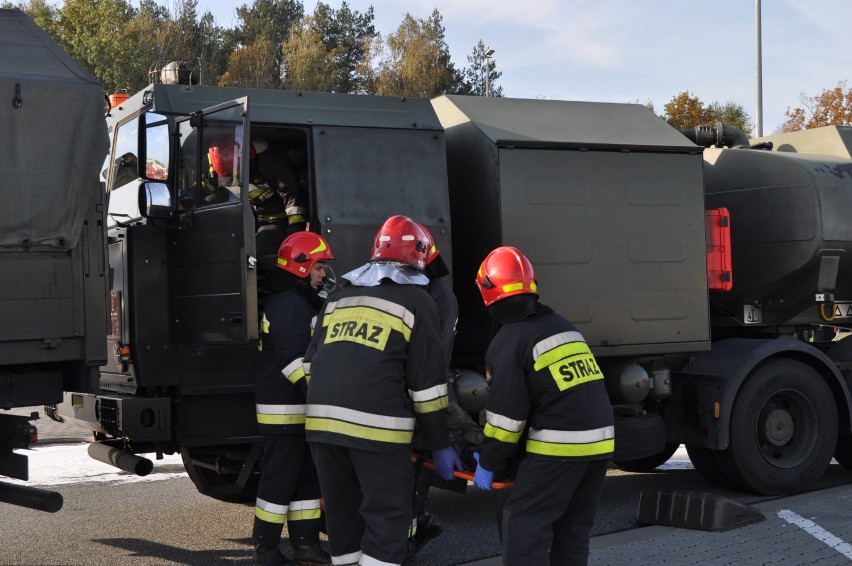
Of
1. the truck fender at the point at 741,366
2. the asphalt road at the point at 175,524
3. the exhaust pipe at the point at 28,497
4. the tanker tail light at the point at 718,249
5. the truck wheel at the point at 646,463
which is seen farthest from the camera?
the truck wheel at the point at 646,463

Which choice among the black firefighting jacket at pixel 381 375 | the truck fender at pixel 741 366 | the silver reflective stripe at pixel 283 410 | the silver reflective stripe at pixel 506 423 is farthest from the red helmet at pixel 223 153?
the truck fender at pixel 741 366

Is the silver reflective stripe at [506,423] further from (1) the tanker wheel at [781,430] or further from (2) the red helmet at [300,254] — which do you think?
(1) the tanker wheel at [781,430]

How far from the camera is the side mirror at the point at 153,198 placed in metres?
6.06

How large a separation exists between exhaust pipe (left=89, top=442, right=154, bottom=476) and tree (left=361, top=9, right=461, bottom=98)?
3918 cm

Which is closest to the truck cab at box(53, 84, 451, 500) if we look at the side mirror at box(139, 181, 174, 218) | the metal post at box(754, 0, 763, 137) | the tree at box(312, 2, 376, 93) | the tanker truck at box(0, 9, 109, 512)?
the side mirror at box(139, 181, 174, 218)

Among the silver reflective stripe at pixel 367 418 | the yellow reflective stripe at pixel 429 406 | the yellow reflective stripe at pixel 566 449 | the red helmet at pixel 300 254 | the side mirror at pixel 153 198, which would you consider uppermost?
the side mirror at pixel 153 198

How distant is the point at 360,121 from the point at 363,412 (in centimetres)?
290

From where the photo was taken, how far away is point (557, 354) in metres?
4.45

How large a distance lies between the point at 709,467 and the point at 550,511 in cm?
428

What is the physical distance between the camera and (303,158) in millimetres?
7105

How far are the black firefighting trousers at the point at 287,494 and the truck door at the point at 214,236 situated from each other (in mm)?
680

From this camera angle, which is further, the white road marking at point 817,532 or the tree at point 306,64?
the tree at point 306,64

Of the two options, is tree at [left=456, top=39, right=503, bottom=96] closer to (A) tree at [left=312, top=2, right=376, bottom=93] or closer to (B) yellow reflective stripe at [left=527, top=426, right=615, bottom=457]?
(A) tree at [left=312, top=2, right=376, bottom=93]

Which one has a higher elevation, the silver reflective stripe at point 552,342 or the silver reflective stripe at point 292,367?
the silver reflective stripe at point 552,342
